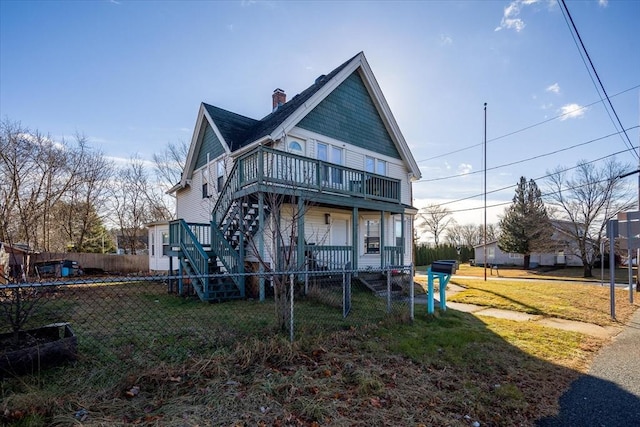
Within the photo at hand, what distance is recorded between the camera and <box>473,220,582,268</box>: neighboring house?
2818cm

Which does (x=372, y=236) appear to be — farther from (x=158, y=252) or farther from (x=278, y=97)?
(x=158, y=252)

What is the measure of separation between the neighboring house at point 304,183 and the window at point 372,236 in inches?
1.8

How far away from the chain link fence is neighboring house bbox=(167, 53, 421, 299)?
0.95 m

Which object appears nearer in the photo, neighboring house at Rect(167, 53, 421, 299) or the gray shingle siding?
neighboring house at Rect(167, 53, 421, 299)

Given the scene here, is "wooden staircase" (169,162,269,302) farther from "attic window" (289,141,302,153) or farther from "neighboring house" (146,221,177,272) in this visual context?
"neighboring house" (146,221,177,272)

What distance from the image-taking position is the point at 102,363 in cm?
415

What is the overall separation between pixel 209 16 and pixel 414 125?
11.1 m

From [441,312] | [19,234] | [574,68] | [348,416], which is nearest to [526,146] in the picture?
[574,68]

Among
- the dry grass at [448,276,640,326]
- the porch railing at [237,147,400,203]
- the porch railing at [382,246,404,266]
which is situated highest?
the porch railing at [237,147,400,203]

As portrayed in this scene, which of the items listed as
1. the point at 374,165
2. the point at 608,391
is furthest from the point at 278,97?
the point at 608,391

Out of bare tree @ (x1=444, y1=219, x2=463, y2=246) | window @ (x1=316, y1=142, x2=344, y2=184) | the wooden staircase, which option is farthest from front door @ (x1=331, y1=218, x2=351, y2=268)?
bare tree @ (x1=444, y1=219, x2=463, y2=246)

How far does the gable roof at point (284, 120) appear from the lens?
1204 centimetres

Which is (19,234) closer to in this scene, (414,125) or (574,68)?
(414,125)

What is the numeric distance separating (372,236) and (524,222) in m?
23.8
